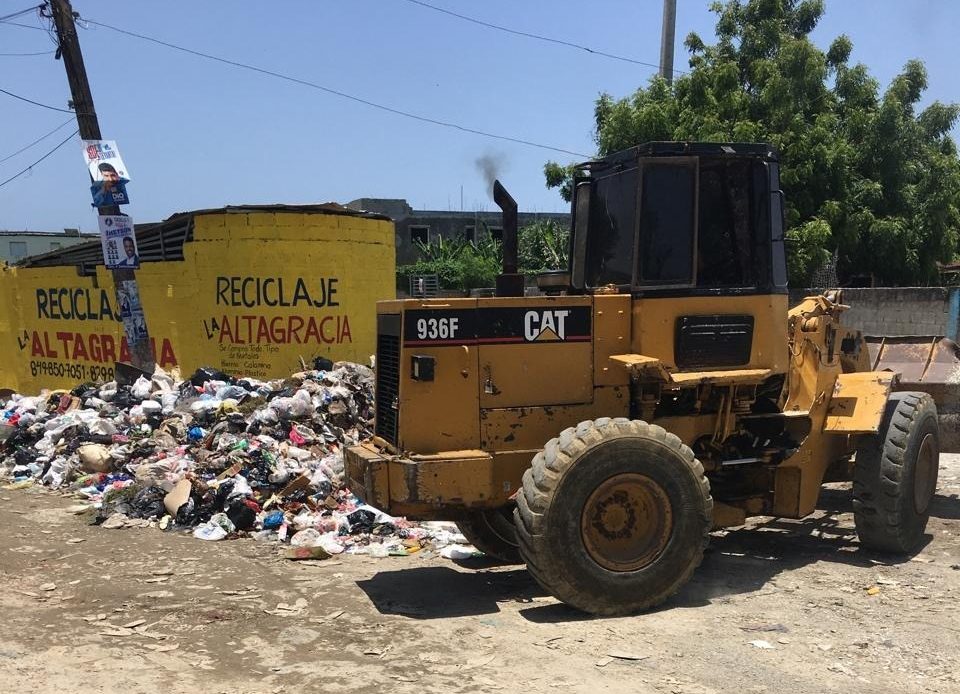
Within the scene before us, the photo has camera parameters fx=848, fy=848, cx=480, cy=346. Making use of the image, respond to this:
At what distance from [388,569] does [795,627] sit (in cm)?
282

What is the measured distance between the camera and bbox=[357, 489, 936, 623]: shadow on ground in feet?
17.0

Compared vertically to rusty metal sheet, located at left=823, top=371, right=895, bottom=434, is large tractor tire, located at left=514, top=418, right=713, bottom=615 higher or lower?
lower

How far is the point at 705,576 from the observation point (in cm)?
568

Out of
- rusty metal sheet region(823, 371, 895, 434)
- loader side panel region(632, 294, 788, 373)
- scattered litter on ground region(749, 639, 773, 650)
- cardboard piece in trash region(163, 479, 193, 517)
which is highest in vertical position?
loader side panel region(632, 294, 788, 373)

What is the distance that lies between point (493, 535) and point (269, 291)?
6.38m

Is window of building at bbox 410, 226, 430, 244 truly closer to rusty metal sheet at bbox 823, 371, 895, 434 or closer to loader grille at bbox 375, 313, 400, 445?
rusty metal sheet at bbox 823, 371, 895, 434

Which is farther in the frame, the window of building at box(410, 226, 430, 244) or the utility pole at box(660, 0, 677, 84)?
the window of building at box(410, 226, 430, 244)

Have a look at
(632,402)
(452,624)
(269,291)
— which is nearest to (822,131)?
(269,291)

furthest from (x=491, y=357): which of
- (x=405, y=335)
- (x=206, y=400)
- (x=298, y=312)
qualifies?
A: (x=298, y=312)

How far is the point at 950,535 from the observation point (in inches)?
262

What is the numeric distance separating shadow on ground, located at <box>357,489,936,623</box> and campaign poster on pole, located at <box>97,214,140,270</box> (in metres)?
6.75

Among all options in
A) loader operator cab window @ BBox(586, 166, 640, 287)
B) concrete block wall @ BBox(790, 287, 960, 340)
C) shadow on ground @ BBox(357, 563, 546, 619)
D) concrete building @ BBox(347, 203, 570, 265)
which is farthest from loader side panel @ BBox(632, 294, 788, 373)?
concrete building @ BBox(347, 203, 570, 265)

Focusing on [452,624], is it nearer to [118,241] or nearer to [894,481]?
[894,481]

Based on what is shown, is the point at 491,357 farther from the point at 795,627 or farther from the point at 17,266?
the point at 17,266
